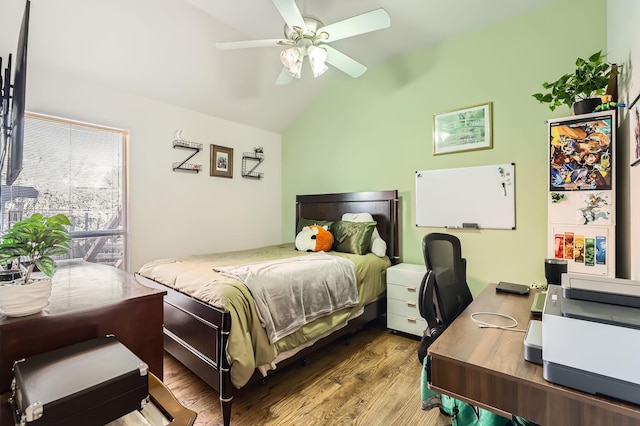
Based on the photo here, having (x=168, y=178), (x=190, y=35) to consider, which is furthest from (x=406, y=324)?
(x=190, y=35)

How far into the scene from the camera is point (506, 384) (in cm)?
80

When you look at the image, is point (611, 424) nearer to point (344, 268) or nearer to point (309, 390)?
point (309, 390)

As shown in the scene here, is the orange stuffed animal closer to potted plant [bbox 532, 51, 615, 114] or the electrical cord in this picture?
the electrical cord

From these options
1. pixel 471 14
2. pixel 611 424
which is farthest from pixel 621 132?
pixel 611 424

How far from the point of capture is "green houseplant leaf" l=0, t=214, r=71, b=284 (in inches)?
37.9

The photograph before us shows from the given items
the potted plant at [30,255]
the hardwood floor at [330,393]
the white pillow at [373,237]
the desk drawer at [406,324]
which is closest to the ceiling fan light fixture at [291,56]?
the potted plant at [30,255]

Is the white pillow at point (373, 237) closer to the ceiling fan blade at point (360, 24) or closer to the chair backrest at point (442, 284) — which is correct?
the chair backrest at point (442, 284)

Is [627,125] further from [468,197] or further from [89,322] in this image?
[89,322]

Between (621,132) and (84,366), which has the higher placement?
(621,132)

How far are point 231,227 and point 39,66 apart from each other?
7.64 feet

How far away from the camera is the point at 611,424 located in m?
0.67

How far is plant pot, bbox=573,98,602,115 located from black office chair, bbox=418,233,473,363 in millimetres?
1366

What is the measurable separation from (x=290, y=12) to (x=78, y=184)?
241 cm

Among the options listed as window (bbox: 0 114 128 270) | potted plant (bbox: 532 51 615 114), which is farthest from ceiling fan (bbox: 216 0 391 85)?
window (bbox: 0 114 128 270)
